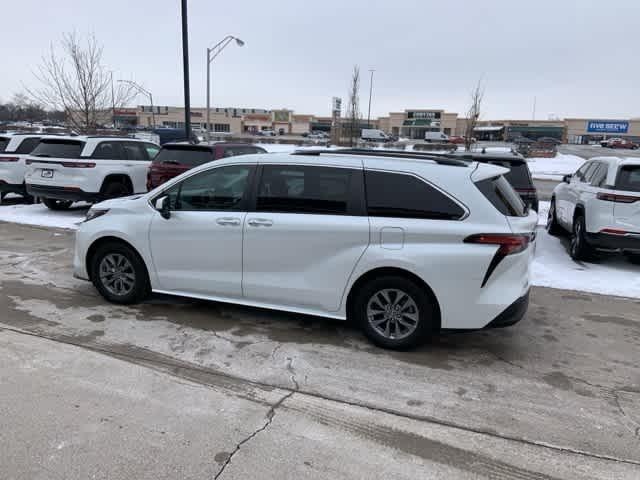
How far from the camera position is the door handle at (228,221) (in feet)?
16.0

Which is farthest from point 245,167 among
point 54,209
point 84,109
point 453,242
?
point 84,109

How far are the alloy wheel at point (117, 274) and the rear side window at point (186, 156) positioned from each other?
455 cm

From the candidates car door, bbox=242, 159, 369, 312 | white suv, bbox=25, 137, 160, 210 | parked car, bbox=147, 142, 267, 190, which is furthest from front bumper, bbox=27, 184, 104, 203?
car door, bbox=242, 159, 369, 312

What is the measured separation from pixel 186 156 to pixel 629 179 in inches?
304

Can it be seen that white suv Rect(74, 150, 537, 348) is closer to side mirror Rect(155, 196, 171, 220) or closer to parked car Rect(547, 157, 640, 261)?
side mirror Rect(155, 196, 171, 220)

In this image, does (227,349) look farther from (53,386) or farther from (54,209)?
(54,209)

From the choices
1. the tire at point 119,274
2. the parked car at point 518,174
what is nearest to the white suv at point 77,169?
the tire at point 119,274

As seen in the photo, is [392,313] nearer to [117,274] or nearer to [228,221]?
[228,221]

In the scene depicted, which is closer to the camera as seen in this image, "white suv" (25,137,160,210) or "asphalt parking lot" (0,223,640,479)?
"asphalt parking lot" (0,223,640,479)

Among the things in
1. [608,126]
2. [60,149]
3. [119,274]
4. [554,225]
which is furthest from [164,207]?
[608,126]

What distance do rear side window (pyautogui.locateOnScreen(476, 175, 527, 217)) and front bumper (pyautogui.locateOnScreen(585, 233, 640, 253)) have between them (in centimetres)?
357

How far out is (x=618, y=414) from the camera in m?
3.62

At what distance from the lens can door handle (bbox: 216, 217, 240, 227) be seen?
4875mm

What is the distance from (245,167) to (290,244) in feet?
3.12
